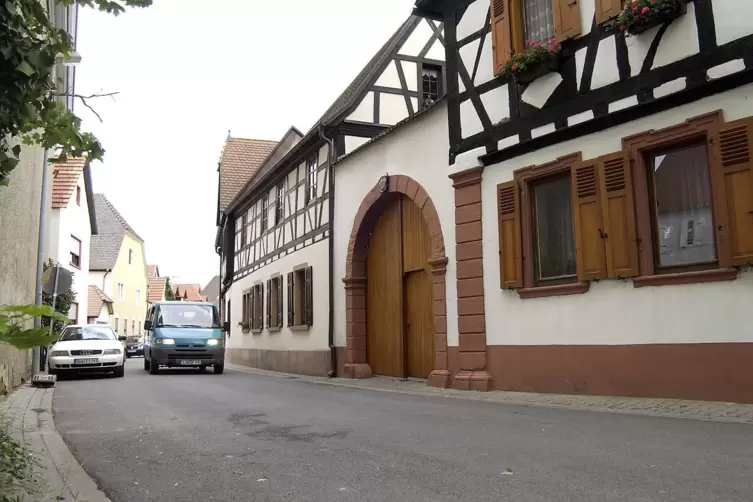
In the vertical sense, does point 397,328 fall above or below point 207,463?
above

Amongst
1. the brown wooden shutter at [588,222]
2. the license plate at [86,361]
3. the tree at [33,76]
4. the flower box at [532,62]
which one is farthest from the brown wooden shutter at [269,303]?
the tree at [33,76]

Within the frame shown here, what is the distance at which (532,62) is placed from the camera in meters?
10.2

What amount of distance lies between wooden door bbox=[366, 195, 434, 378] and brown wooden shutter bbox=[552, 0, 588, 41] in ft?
16.2

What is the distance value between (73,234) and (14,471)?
2953 centimetres

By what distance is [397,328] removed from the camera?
14.7 metres

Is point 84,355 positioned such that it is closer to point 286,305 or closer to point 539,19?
point 286,305

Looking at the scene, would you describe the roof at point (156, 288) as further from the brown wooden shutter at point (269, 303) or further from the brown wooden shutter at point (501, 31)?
the brown wooden shutter at point (501, 31)

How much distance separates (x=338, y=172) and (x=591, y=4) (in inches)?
347

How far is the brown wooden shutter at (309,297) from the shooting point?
727 inches

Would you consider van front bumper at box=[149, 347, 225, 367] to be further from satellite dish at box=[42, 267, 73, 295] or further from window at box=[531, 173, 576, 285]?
window at box=[531, 173, 576, 285]

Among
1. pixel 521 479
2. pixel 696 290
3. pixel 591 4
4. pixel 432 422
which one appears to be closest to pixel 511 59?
pixel 591 4

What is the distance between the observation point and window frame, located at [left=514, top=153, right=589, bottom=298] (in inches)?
398

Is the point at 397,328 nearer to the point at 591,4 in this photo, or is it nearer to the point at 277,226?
the point at 591,4

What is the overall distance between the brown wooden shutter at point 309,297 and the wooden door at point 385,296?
285 centimetres
